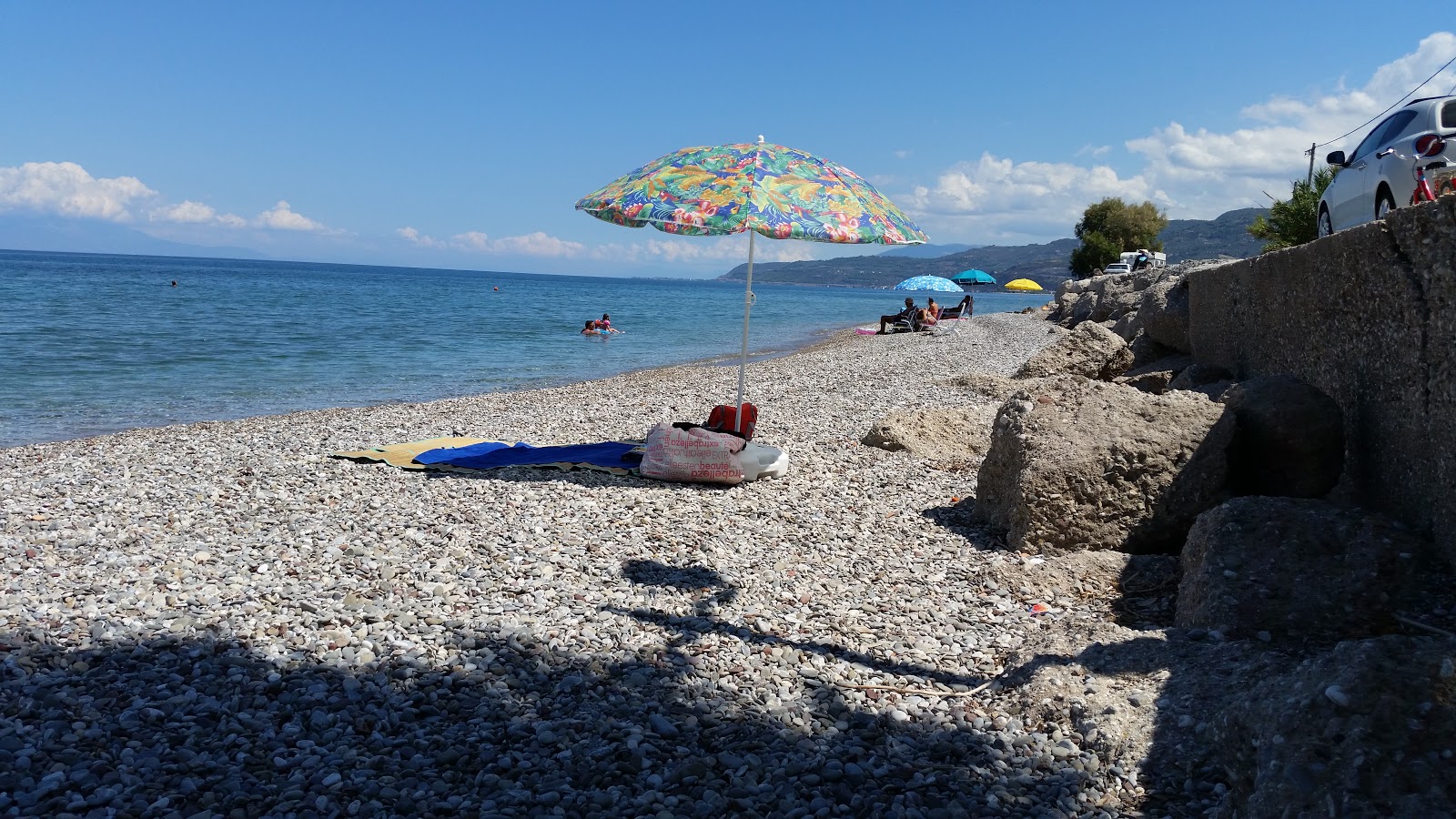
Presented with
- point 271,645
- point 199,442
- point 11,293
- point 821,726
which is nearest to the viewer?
point 821,726

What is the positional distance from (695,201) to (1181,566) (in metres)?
3.79

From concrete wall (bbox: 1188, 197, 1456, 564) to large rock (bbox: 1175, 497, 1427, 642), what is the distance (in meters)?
0.33

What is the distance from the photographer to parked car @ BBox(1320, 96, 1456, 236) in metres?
7.45

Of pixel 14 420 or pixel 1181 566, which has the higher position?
pixel 1181 566

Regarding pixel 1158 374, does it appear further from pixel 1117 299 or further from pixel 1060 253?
pixel 1060 253

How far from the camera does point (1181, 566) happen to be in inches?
184

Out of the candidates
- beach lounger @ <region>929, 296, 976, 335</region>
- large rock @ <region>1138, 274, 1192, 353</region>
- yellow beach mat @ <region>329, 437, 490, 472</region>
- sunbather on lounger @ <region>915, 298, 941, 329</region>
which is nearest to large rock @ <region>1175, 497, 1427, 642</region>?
yellow beach mat @ <region>329, 437, 490, 472</region>

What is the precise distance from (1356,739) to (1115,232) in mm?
63740

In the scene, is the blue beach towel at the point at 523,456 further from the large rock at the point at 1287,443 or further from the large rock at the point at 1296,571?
the large rock at the point at 1296,571

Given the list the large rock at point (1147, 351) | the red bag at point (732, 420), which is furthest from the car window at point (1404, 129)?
the red bag at point (732, 420)

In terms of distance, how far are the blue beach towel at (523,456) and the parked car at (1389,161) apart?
19.2 ft

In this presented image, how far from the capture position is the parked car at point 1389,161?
7449 millimetres

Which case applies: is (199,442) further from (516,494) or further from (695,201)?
(695,201)

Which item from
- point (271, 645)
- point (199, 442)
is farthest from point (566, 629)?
point (199, 442)
